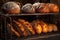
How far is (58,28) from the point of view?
1.98 m

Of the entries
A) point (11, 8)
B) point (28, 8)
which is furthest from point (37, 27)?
point (11, 8)

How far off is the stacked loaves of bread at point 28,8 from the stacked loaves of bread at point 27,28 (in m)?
0.13

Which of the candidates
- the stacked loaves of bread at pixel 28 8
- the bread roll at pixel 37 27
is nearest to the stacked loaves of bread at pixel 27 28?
the bread roll at pixel 37 27

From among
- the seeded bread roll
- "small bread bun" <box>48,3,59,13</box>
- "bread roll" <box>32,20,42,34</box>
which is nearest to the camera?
the seeded bread roll

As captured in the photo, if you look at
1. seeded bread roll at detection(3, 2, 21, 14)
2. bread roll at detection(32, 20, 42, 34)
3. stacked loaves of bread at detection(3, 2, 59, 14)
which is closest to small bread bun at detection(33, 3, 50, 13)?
stacked loaves of bread at detection(3, 2, 59, 14)

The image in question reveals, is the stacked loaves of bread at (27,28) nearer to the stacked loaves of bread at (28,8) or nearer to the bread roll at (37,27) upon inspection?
the bread roll at (37,27)

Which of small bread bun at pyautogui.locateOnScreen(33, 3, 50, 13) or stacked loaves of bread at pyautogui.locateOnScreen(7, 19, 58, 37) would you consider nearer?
stacked loaves of bread at pyautogui.locateOnScreen(7, 19, 58, 37)

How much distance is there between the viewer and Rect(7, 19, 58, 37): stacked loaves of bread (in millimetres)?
1614

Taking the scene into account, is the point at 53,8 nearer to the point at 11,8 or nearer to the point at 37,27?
the point at 37,27

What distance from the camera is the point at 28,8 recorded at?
167 centimetres

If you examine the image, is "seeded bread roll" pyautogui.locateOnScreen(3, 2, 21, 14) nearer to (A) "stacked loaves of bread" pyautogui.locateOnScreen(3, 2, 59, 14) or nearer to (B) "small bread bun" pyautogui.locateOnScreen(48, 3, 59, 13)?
(A) "stacked loaves of bread" pyautogui.locateOnScreen(3, 2, 59, 14)

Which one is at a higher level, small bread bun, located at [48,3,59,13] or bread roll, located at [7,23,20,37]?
small bread bun, located at [48,3,59,13]

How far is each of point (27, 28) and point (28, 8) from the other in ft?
0.67

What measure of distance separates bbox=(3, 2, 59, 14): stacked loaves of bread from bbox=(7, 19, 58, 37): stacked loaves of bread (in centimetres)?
13
